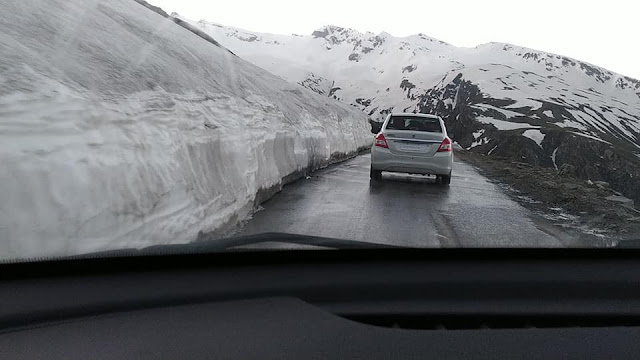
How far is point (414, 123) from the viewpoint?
11.4 metres

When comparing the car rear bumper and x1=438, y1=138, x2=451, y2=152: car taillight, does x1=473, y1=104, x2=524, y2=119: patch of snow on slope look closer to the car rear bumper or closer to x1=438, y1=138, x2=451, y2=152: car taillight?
x1=438, y1=138, x2=451, y2=152: car taillight

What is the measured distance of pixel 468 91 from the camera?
538 ft

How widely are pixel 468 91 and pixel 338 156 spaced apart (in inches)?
6142

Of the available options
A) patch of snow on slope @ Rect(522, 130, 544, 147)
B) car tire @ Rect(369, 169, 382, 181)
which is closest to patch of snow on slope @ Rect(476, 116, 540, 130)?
patch of snow on slope @ Rect(522, 130, 544, 147)

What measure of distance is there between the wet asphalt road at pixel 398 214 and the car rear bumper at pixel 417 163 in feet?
1.23

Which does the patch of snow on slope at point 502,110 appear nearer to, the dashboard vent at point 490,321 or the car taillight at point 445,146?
the car taillight at point 445,146

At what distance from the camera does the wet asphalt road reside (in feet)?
19.5

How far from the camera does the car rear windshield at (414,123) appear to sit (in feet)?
36.9

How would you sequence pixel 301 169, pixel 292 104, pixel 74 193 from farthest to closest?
1. pixel 292 104
2. pixel 301 169
3. pixel 74 193

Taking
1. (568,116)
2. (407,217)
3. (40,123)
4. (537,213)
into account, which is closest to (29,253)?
(40,123)

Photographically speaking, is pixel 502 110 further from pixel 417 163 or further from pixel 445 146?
pixel 417 163

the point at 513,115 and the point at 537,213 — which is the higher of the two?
the point at 537,213

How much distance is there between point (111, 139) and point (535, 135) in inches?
4614

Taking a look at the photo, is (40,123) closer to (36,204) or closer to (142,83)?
(36,204)
